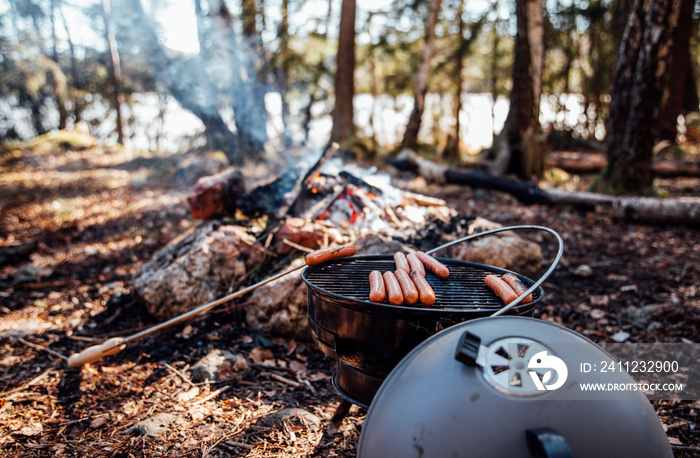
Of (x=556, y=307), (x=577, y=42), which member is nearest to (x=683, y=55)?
(x=577, y=42)

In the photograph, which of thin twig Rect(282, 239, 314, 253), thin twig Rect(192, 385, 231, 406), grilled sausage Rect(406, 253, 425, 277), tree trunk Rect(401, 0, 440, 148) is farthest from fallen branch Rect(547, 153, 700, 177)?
thin twig Rect(192, 385, 231, 406)

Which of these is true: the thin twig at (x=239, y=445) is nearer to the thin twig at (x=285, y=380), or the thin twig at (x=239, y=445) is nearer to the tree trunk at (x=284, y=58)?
the thin twig at (x=285, y=380)

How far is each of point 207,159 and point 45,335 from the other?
920 centimetres

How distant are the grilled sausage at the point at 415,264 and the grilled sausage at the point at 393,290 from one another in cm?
27

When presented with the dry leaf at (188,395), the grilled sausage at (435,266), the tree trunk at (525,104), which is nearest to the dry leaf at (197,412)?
the dry leaf at (188,395)

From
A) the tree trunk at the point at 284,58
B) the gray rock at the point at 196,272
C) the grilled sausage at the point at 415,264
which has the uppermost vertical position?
the tree trunk at the point at 284,58

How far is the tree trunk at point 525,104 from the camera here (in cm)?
947

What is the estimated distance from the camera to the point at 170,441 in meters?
2.41

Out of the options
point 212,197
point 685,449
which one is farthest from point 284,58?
point 685,449

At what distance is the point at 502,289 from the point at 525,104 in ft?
30.1

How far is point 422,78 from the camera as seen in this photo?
1296 cm

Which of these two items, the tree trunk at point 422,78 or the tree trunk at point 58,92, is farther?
the tree trunk at point 58,92

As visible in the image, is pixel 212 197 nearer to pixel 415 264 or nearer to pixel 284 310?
pixel 284 310

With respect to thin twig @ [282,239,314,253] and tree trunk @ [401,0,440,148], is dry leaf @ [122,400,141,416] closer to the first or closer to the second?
thin twig @ [282,239,314,253]
